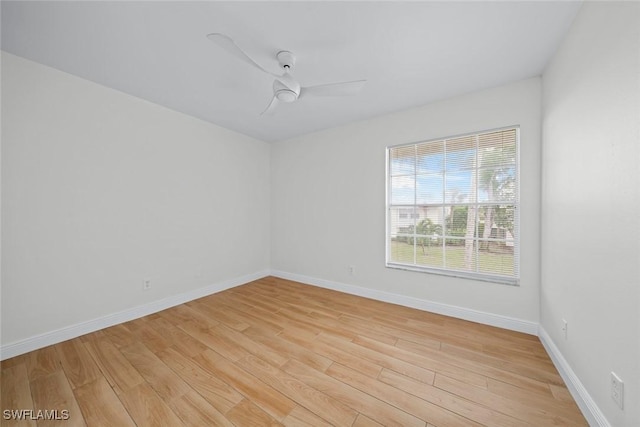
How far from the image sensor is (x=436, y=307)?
2738 mm

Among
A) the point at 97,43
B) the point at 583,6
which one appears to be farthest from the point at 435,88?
the point at 97,43

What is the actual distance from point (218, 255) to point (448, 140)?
3.66 metres

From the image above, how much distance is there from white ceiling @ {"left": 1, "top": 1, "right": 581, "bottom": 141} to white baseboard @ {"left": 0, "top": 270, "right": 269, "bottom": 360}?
8.19 feet

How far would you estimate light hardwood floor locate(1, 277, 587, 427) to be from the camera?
1371 millimetres

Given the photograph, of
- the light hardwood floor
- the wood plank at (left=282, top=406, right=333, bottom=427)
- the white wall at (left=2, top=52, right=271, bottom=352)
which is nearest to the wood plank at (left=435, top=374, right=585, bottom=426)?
the light hardwood floor

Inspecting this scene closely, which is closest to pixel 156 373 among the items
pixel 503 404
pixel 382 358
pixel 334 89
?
pixel 382 358

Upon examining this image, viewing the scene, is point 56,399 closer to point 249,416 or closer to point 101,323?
point 101,323

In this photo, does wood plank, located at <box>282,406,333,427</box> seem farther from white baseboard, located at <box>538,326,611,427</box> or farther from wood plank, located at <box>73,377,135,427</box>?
white baseboard, located at <box>538,326,611,427</box>

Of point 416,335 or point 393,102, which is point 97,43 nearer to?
point 393,102

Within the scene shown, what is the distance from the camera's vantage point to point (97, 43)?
5.84 feet

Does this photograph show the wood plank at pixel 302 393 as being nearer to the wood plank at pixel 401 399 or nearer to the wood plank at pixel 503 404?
the wood plank at pixel 401 399

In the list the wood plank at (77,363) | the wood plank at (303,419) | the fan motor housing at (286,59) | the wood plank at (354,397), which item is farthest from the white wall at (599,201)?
the wood plank at (77,363)

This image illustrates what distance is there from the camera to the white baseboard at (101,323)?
1911mm

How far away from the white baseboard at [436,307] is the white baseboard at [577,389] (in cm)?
29
